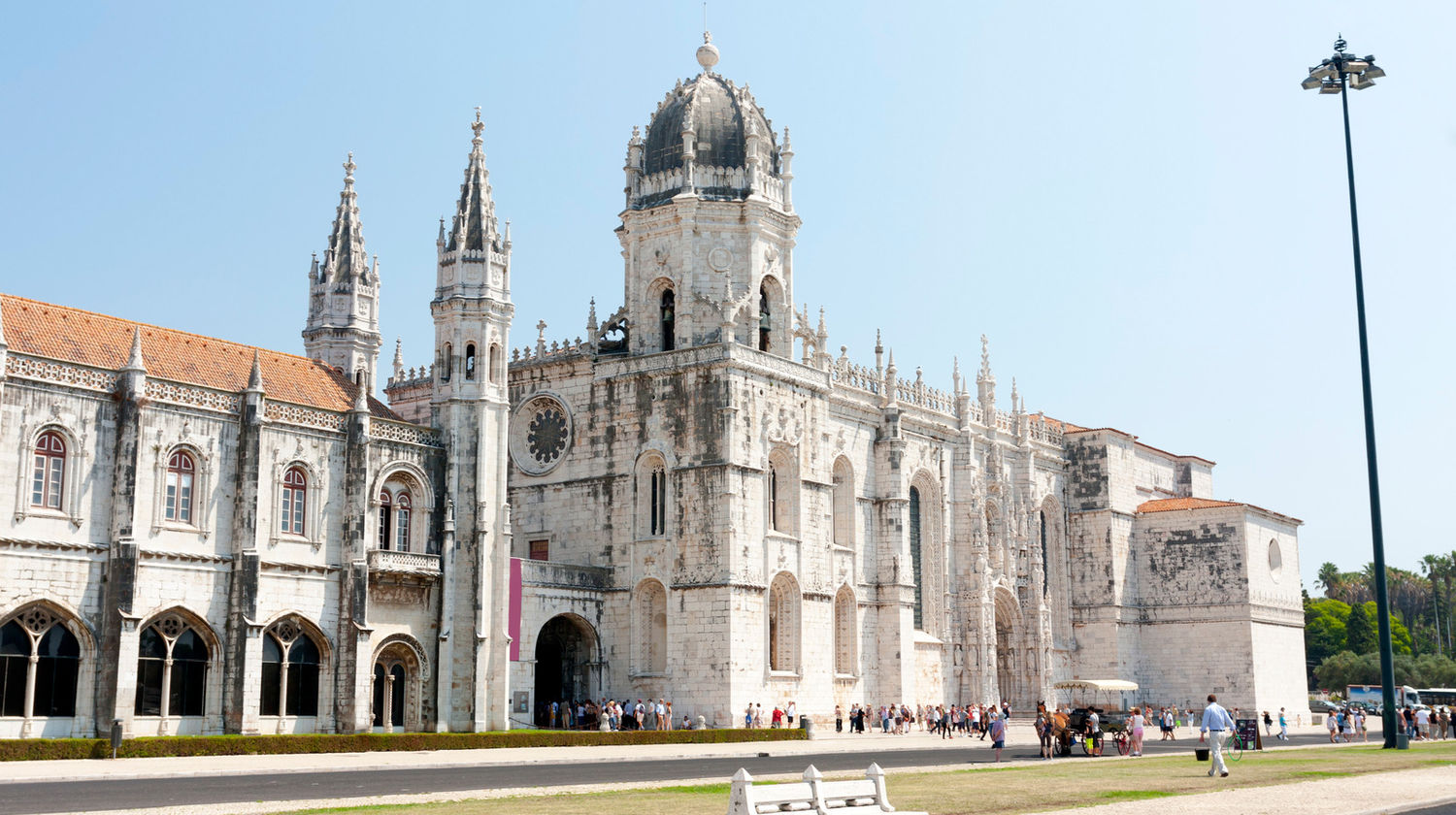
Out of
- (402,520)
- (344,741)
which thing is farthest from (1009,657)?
(344,741)

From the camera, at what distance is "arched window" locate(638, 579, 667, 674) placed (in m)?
52.5

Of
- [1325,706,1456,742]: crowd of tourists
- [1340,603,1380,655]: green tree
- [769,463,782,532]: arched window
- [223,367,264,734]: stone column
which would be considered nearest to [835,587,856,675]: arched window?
[769,463,782,532]: arched window

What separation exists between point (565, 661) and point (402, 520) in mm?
9978

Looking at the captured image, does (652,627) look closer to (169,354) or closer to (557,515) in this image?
(557,515)

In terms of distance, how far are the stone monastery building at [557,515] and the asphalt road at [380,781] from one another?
37.2ft

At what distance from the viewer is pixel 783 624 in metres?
54.5

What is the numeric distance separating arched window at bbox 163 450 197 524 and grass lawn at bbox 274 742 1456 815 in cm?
1978

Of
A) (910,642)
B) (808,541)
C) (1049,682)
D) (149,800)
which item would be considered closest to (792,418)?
(808,541)

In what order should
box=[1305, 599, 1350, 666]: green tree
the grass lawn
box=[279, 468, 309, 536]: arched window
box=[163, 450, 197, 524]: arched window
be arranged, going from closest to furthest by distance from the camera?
the grass lawn → box=[163, 450, 197, 524]: arched window → box=[279, 468, 309, 536]: arched window → box=[1305, 599, 1350, 666]: green tree

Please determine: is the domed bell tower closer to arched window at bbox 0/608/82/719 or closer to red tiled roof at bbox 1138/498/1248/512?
arched window at bbox 0/608/82/719

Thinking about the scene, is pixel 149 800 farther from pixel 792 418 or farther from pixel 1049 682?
pixel 1049 682

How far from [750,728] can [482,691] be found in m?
8.54

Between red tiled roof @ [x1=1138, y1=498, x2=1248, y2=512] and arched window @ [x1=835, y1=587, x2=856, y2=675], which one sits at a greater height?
red tiled roof @ [x1=1138, y1=498, x2=1248, y2=512]

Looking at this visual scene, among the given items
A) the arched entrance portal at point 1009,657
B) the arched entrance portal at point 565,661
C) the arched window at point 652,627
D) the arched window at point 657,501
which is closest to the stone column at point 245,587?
the arched entrance portal at point 565,661
